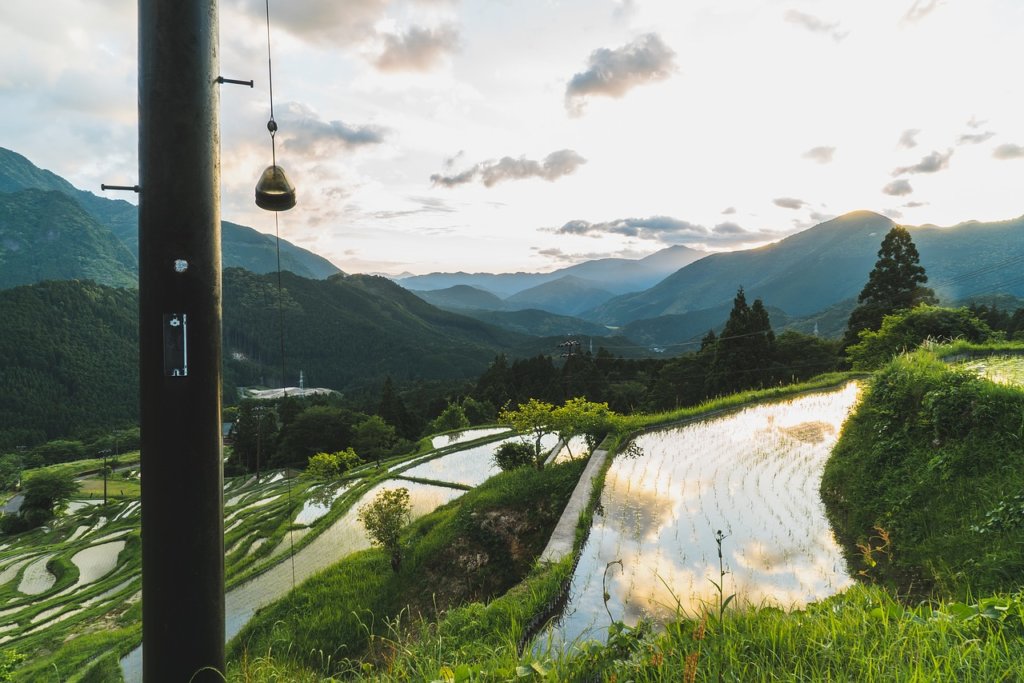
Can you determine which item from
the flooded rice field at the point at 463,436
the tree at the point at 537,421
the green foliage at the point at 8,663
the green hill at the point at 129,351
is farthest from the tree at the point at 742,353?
the green hill at the point at 129,351

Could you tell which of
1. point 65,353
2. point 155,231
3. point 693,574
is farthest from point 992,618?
point 65,353

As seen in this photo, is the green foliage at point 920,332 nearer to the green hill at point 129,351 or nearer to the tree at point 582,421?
the tree at point 582,421

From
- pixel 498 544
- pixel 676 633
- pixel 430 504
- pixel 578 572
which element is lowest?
pixel 430 504

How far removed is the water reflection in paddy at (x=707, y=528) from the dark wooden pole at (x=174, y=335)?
2.39m

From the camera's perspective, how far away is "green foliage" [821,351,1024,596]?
439cm

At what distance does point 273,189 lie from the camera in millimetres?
3973

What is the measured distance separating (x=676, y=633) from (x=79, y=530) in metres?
64.9

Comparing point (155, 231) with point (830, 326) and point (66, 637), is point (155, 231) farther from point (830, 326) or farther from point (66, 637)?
point (830, 326)

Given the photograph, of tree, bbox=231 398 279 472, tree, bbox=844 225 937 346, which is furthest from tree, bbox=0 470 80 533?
tree, bbox=844 225 937 346

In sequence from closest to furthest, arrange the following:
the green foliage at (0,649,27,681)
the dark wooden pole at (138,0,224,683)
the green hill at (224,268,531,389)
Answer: the dark wooden pole at (138,0,224,683) → the green foliage at (0,649,27,681) → the green hill at (224,268,531,389)

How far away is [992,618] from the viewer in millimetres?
2674

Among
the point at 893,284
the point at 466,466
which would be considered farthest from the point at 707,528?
the point at 893,284

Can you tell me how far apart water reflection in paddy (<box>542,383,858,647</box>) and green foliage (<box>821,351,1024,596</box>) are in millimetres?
515

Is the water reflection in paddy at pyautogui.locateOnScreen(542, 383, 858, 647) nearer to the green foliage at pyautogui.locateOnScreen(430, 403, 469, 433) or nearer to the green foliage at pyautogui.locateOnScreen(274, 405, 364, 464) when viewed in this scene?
the green foliage at pyautogui.locateOnScreen(430, 403, 469, 433)
